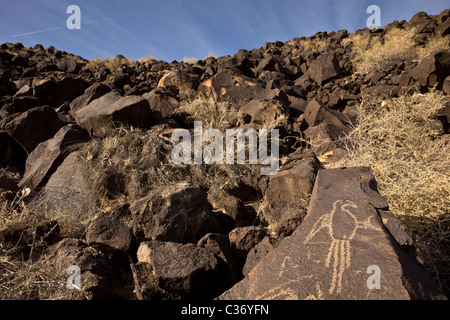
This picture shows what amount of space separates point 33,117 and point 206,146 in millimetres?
3558

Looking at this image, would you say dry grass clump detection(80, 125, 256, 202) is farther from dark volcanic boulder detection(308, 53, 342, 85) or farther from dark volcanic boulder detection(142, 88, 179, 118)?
dark volcanic boulder detection(308, 53, 342, 85)

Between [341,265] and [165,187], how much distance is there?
222 cm

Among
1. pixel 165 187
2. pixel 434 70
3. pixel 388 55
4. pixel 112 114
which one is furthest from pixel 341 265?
pixel 388 55

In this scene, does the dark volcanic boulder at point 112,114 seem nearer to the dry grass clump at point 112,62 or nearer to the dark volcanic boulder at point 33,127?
the dark volcanic boulder at point 33,127

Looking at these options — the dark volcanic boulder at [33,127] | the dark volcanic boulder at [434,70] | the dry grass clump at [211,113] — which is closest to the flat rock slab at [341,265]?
the dry grass clump at [211,113]

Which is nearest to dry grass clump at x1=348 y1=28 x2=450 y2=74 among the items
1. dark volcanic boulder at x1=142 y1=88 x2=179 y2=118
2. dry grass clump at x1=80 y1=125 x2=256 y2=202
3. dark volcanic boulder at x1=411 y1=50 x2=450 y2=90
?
dark volcanic boulder at x1=411 y1=50 x2=450 y2=90

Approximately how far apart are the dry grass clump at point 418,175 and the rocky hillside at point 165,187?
0.07ft

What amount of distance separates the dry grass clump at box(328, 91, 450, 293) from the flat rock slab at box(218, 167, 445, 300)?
89 centimetres

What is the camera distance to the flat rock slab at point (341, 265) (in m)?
1.32

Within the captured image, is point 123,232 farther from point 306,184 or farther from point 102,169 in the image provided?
point 306,184

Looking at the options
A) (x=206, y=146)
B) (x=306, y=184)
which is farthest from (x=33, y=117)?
(x=306, y=184)

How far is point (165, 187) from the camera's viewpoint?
3232 millimetres

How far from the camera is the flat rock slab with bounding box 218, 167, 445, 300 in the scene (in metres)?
1.32
